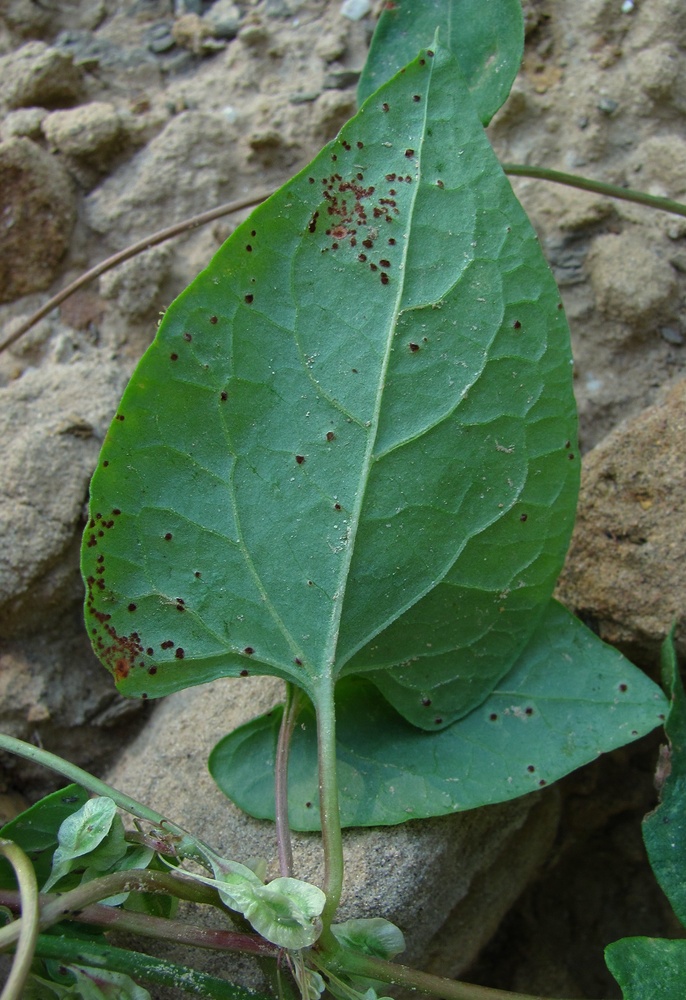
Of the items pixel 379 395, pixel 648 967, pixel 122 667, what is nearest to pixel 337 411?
pixel 379 395

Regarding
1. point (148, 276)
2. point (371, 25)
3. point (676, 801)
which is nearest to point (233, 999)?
point (676, 801)

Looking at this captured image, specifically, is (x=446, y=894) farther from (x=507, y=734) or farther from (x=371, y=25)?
(x=371, y=25)

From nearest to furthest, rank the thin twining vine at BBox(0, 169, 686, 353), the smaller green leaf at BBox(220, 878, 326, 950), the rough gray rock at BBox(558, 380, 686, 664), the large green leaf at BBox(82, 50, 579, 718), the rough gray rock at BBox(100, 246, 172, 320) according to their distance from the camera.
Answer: the smaller green leaf at BBox(220, 878, 326, 950), the large green leaf at BBox(82, 50, 579, 718), the rough gray rock at BBox(558, 380, 686, 664), the thin twining vine at BBox(0, 169, 686, 353), the rough gray rock at BBox(100, 246, 172, 320)

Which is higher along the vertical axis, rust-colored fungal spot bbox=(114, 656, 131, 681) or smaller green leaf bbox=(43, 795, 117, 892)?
rust-colored fungal spot bbox=(114, 656, 131, 681)

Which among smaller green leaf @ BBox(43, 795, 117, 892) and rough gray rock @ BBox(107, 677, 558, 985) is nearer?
smaller green leaf @ BBox(43, 795, 117, 892)

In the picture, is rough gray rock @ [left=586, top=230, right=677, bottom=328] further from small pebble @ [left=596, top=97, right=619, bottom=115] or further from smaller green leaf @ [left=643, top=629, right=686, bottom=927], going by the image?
smaller green leaf @ [left=643, top=629, right=686, bottom=927]

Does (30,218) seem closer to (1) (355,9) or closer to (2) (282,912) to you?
(1) (355,9)

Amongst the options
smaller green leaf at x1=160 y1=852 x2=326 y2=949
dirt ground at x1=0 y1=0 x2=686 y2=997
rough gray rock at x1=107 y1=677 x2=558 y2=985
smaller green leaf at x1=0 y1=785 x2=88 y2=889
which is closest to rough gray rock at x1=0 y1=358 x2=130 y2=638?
dirt ground at x1=0 y1=0 x2=686 y2=997
